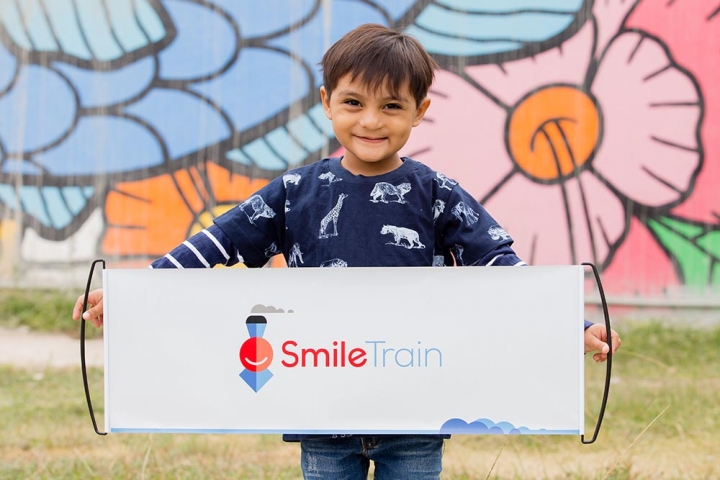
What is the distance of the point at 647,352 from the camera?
18.2 ft

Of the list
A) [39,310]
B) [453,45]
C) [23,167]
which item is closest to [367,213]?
[453,45]

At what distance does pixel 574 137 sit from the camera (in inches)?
247

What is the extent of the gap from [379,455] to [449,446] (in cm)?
187

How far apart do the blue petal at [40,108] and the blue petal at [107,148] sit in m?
0.12

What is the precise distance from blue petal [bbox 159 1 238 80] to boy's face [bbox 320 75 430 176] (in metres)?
4.81

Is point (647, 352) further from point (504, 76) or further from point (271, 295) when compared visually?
point (271, 295)

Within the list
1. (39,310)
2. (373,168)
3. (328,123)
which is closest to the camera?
(373,168)

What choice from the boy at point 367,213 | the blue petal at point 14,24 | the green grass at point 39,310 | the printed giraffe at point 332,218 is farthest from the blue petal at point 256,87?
the printed giraffe at point 332,218

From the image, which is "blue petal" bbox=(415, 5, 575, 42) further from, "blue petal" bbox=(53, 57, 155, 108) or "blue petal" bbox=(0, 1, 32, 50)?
"blue petal" bbox=(0, 1, 32, 50)

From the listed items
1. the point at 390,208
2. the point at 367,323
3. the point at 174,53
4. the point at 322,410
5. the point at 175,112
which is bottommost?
the point at 322,410

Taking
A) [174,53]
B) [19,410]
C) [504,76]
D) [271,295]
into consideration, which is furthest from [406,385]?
[174,53]

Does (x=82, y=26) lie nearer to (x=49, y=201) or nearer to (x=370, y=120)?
(x=49, y=201)

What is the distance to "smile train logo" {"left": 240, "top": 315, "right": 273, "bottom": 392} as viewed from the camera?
1.78 m

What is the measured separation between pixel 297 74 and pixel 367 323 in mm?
4967
